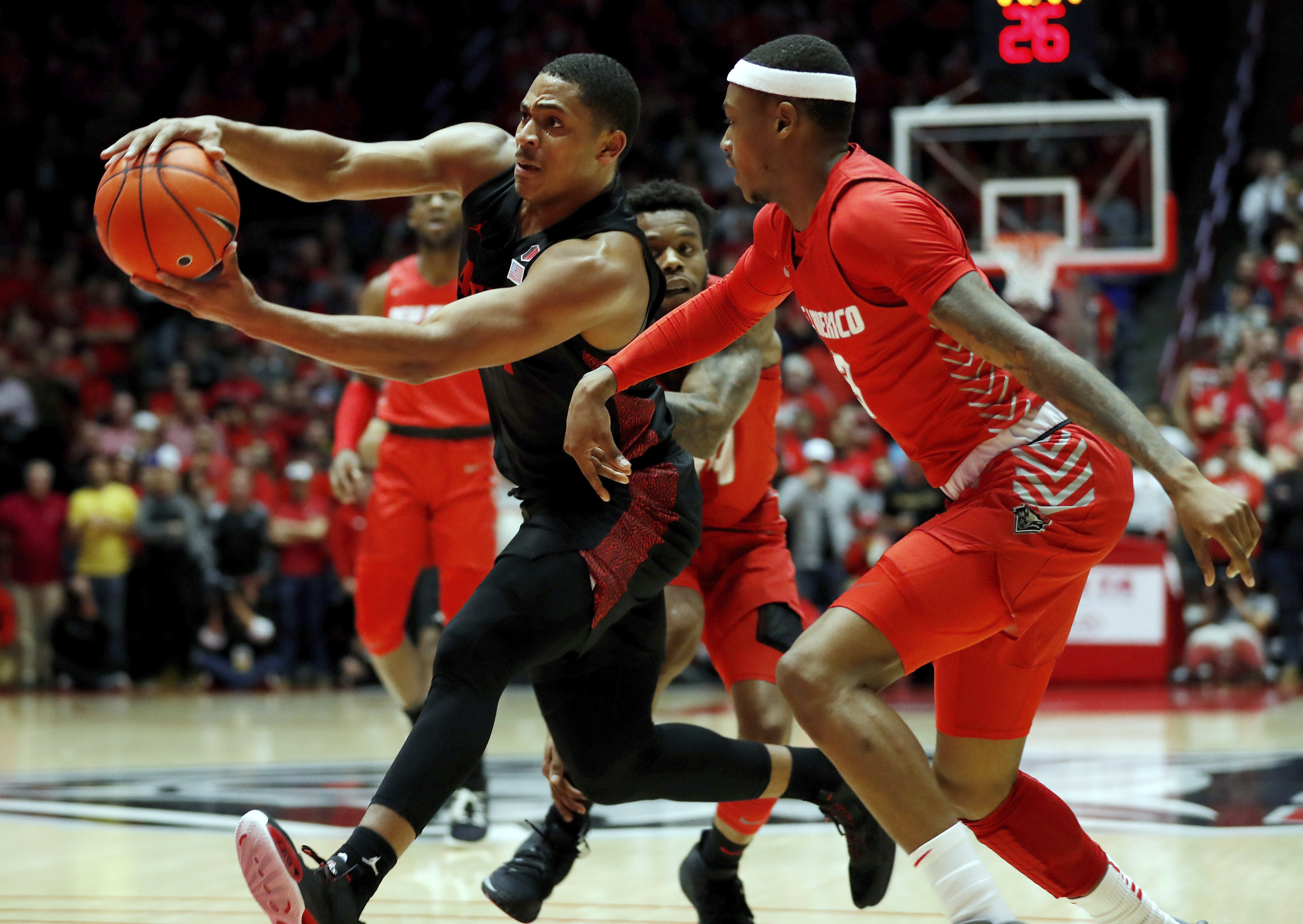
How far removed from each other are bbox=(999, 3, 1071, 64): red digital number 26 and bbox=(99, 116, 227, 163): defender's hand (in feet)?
32.1

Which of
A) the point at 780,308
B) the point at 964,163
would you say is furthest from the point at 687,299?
the point at 780,308

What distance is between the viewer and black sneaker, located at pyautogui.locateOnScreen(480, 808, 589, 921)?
4027 mm

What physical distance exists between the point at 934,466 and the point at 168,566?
10861 mm

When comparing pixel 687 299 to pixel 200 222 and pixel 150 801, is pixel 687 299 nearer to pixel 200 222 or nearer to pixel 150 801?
pixel 200 222

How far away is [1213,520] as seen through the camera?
279 centimetres

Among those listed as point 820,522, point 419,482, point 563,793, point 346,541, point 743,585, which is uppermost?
point 743,585

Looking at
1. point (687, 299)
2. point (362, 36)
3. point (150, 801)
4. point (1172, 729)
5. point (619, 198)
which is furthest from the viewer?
point (362, 36)

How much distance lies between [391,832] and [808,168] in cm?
179

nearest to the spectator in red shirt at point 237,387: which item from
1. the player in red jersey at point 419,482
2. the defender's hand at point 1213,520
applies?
the player in red jersey at point 419,482

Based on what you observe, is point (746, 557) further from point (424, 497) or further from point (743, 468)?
point (424, 497)

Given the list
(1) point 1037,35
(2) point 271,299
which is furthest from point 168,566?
(1) point 1037,35

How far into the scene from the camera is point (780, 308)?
1662cm

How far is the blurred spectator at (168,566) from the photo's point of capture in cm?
1319

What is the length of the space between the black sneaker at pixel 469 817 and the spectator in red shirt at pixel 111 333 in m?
12.1
